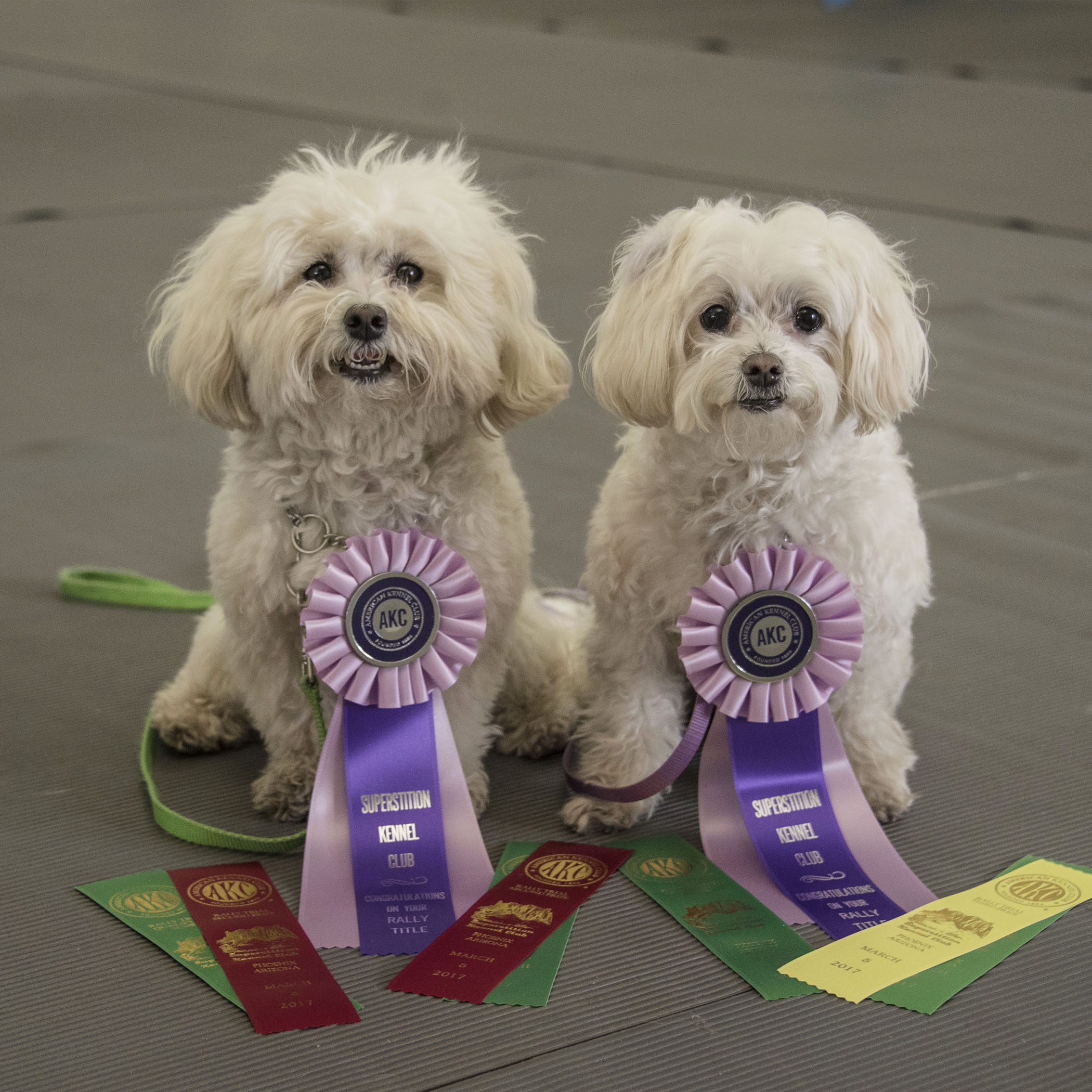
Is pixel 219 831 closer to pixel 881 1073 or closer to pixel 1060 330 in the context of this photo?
pixel 881 1073

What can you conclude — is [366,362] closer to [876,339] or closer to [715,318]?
[715,318]

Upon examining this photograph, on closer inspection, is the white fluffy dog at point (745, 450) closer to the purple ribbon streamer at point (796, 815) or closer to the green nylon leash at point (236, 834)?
the purple ribbon streamer at point (796, 815)

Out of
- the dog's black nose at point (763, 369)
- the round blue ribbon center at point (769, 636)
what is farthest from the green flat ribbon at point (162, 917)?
the dog's black nose at point (763, 369)

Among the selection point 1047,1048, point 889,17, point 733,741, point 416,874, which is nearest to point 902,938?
point 1047,1048

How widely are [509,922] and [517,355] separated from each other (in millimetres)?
751

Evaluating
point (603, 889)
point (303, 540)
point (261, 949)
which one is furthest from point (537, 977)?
point (303, 540)

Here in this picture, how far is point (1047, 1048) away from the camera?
1557mm

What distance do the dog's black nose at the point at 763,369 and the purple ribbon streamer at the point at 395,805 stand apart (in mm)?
646

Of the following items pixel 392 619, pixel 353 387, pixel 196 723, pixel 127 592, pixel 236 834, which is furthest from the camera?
pixel 127 592

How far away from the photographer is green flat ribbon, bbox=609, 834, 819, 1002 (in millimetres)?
1687

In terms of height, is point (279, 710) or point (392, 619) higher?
point (392, 619)

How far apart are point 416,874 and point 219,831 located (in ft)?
1.00

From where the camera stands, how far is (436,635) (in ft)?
Answer: 6.19

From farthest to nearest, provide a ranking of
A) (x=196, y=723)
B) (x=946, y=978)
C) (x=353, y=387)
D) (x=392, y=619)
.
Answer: (x=196, y=723)
(x=392, y=619)
(x=353, y=387)
(x=946, y=978)
